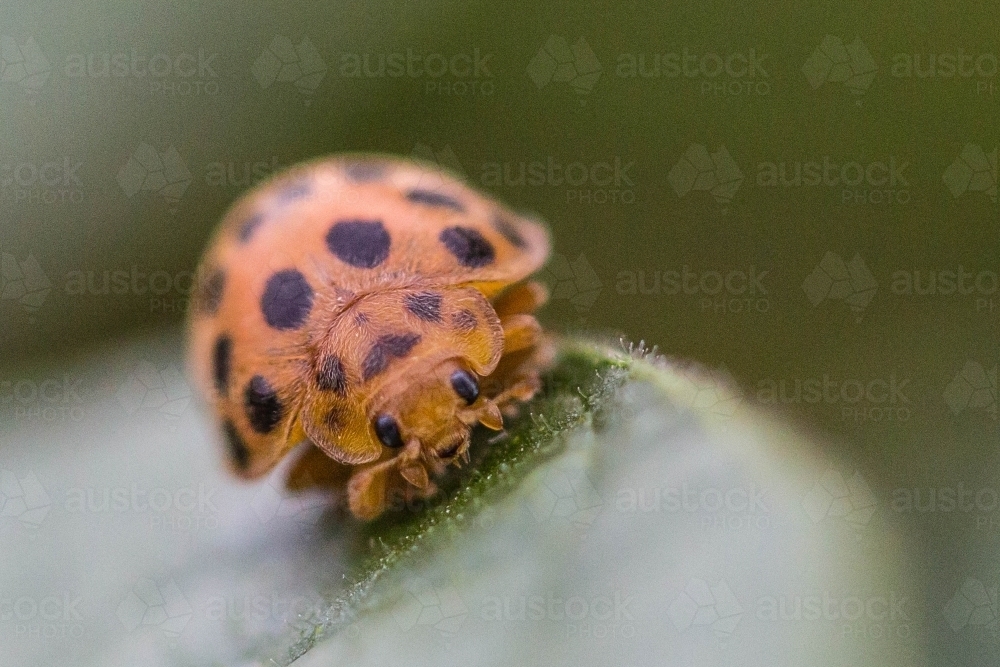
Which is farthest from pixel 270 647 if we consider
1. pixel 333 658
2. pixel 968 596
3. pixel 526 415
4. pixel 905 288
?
pixel 905 288

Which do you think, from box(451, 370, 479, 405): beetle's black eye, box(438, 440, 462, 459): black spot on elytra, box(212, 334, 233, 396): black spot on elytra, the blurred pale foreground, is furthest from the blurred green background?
the blurred pale foreground

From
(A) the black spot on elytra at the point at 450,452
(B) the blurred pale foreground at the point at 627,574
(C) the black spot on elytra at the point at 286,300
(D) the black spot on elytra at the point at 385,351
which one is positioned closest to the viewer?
(B) the blurred pale foreground at the point at 627,574

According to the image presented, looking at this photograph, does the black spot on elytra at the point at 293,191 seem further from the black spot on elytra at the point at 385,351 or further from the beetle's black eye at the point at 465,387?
the beetle's black eye at the point at 465,387

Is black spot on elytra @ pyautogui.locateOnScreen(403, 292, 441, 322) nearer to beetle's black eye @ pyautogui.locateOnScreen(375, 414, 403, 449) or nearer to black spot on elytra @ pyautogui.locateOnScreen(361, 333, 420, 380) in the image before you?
black spot on elytra @ pyautogui.locateOnScreen(361, 333, 420, 380)

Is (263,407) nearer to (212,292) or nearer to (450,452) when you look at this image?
(212,292)

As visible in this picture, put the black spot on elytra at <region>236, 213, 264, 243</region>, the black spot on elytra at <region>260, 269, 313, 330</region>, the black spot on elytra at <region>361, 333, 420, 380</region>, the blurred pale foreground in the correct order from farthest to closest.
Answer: the black spot on elytra at <region>236, 213, 264, 243</region> → the black spot on elytra at <region>260, 269, 313, 330</region> → the black spot on elytra at <region>361, 333, 420, 380</region> → the blurred pale foreground

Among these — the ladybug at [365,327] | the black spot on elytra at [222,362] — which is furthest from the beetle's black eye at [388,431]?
the black spot on elytra at [222,362]
